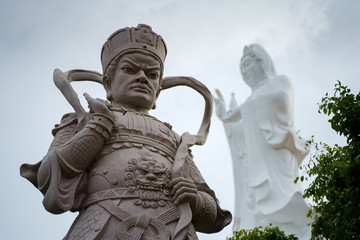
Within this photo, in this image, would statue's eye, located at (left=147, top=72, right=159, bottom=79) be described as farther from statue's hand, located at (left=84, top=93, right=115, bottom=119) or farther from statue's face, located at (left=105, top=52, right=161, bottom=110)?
statue's hand, located at (left=84, top=93, right=115, bottom=119)

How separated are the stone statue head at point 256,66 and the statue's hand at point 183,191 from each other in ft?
58.3

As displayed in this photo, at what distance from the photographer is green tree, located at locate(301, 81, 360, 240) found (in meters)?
5.96

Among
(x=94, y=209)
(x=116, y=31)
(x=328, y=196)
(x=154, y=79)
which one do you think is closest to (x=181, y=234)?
(x=94, y=209)

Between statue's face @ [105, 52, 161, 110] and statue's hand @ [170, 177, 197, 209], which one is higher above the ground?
statue's face @ [105, 52, 161, 110]

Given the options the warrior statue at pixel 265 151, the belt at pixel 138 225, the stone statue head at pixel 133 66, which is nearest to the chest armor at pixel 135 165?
the belt at pixel 138 225

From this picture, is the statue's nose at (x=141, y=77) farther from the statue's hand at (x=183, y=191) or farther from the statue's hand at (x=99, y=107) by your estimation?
the statue's hand at (x=183, y=191)

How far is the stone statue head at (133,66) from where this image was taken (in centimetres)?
509

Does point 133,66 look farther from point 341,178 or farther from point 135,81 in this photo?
point 341,178

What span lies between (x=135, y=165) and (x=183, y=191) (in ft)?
1.34

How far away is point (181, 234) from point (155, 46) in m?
1.78

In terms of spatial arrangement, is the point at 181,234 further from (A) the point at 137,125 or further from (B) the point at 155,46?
(B) the point at 155,46

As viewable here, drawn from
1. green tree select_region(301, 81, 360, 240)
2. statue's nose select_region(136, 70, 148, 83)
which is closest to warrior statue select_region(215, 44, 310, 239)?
green tree select_region(301, 81, 360, 240)

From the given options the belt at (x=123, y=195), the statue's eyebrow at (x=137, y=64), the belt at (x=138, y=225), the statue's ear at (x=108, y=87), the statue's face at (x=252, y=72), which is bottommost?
the belt at (x=138, y=225)

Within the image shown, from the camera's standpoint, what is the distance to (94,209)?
14.2 ft
